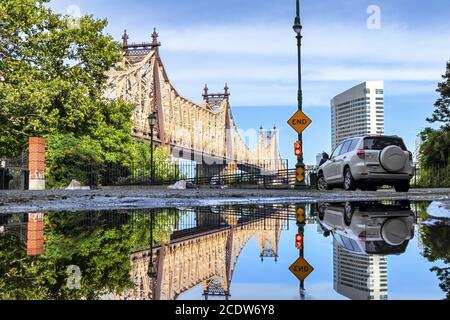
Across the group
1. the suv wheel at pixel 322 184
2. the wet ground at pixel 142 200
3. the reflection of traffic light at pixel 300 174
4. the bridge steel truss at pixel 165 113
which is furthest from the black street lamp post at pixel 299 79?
the bridge steel truss at pixel 165 113

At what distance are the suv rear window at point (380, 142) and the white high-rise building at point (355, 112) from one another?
27.1 m

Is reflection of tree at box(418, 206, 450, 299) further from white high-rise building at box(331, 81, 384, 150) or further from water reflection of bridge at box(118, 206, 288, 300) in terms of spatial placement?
white high-rise building at box(331, 81, 384, 150)

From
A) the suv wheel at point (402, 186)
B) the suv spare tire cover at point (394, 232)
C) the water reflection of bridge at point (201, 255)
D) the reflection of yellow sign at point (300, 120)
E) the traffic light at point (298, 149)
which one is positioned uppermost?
the reflection of yellow sign at point (300, 120)

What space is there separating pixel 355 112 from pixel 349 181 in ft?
93.2

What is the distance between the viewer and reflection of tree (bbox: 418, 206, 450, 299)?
2521 millimetres

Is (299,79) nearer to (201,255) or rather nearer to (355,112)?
(201,255)

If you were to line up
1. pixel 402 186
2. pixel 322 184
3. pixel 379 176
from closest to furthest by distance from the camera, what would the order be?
pixel 379 176, pixel 402 186, pixel 322 184

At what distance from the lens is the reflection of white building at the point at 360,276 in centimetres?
221

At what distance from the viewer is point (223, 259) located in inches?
130

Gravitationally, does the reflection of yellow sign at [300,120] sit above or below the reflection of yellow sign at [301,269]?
above

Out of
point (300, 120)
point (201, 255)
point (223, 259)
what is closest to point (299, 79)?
point (300, 120)

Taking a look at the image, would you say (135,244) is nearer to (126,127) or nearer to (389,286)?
(389,286)

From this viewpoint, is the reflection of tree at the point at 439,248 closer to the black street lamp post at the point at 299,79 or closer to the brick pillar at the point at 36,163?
the black street lamp post at the point at 299,79

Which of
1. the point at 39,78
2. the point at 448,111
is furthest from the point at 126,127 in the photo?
the point at 448,111
